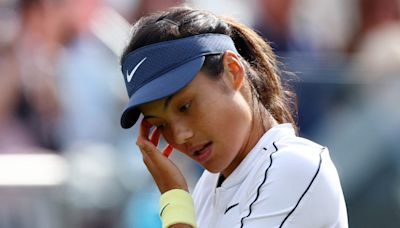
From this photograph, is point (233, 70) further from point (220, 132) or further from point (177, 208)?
point (177, 208)

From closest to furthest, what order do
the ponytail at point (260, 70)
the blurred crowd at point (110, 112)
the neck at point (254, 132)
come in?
1. the neck at point (254, 132)
2. the ponytail at point (260, 70)
3. the blurred crowd at point (110, 112)

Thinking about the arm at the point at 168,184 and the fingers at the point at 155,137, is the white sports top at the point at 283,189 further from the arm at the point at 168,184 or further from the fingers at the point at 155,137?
the fingers at the point at 155,137

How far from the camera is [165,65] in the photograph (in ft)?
8.66

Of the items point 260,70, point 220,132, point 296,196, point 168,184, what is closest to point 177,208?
point 168,184

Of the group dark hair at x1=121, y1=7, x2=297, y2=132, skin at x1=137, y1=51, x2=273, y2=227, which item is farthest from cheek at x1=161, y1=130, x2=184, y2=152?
dark hair at x1=121, y1=7, x2=297, y2=132

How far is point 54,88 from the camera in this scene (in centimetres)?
568

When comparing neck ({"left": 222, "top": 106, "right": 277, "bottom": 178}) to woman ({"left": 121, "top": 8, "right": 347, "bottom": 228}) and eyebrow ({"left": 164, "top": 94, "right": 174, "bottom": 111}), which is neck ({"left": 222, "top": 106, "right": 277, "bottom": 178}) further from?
eyebrow ({"left": 164, "top": 94, "right": 174, "bottom": 111})

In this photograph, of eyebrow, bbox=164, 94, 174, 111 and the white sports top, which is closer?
the white sports top

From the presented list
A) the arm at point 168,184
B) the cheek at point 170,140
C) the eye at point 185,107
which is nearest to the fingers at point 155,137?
the arm at point 168,184

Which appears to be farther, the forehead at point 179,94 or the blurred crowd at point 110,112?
the blurred crowd at point 110,112

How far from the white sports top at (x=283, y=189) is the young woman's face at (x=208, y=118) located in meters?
0.07

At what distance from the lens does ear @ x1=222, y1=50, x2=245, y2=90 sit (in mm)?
2680

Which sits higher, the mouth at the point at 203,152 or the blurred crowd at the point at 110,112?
the mouth at the point at 203,152

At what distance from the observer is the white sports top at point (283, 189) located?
2.48 metres
